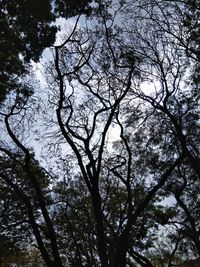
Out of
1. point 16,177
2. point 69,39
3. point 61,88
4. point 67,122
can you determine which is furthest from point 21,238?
point 69,39

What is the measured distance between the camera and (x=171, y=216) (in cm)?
2566

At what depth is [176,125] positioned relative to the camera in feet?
55.2

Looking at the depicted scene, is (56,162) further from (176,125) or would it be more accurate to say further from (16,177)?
(176,125)

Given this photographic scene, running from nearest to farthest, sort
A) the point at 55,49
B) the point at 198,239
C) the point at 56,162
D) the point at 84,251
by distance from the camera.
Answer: the point at 55,49
the point at 56,162
the point at 198,239
the point at 84,251

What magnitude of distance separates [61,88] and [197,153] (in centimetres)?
771

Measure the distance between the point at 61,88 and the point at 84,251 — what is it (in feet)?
41.3

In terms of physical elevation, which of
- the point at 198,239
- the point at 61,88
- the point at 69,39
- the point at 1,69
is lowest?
the point at 198,239

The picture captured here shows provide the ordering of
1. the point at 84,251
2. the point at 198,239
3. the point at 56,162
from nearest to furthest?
the point at 56,162 < the point at 198,239 < the point at 84,251

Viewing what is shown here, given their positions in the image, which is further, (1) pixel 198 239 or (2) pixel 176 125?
(1) pixel 198 239

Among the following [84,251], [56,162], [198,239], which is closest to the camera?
[56,162]

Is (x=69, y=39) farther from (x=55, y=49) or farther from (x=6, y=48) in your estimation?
(x=6, y=48)

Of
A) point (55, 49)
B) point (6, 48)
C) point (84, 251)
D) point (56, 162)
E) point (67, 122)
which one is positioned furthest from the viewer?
point (84, 251)

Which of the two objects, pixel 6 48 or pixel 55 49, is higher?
pixel 55 49

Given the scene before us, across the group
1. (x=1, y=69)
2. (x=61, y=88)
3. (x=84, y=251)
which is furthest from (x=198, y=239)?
(x=1, y=69)
